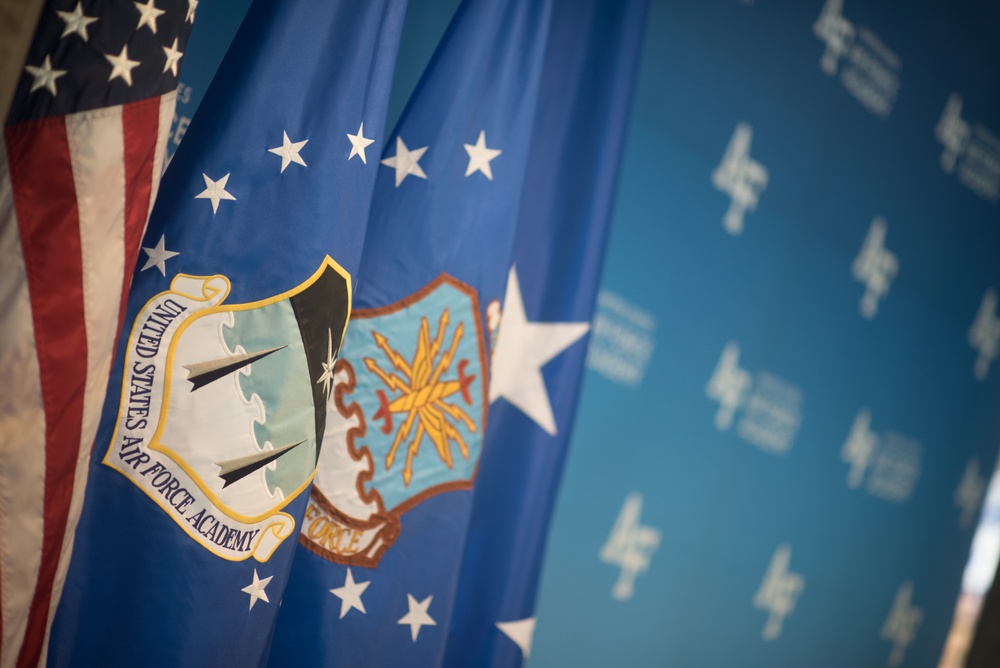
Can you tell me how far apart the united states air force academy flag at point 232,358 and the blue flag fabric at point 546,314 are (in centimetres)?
47

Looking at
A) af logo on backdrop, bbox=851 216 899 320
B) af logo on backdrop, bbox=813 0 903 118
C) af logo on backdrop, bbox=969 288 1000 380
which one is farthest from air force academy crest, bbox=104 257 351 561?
af logo on backdrop, bbox=969 288 1000 380

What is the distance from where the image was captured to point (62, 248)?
93cm

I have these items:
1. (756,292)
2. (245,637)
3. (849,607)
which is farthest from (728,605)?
(245,637)

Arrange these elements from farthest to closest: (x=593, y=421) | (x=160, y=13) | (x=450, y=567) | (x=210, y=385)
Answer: (x=593, y=421)
(x=450, y=567)
(x=210, y=385)
(x=160, y=13)

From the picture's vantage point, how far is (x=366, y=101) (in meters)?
1.22

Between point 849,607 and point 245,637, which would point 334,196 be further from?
point 849,607

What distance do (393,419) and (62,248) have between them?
597mm

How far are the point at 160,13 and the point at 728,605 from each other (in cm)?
223

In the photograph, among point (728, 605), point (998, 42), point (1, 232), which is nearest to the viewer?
point (1, 232)

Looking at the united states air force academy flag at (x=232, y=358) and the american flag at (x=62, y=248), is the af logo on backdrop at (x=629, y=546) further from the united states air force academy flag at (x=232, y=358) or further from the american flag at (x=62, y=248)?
the american flag at (x=62, y=248)

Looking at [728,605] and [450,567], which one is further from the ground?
[450,567]

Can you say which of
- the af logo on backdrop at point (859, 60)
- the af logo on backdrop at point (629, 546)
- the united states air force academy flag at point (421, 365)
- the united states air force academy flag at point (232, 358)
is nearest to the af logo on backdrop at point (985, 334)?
the af logo on backdrop at point (859, 60)

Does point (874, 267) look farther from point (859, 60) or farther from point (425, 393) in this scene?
point (425, 393)

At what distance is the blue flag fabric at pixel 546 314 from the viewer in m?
1.57
